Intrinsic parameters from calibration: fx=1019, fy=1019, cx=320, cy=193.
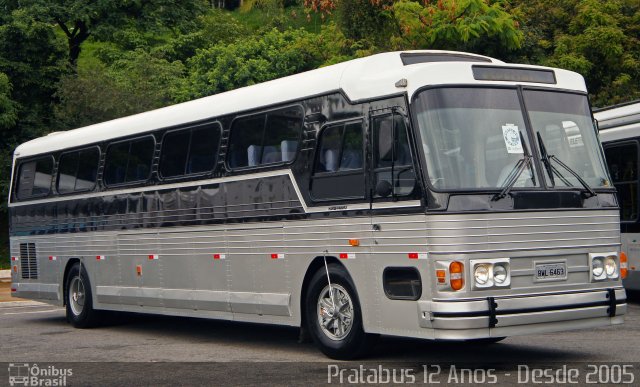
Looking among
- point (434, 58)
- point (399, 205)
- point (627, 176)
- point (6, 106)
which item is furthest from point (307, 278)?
point (6, 106)

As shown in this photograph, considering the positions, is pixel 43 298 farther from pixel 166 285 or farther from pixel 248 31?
pixel 248 31

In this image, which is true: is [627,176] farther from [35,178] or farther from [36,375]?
[36,375]

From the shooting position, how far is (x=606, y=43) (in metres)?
33.1

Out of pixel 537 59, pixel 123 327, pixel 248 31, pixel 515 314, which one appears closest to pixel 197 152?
pixel 123 327

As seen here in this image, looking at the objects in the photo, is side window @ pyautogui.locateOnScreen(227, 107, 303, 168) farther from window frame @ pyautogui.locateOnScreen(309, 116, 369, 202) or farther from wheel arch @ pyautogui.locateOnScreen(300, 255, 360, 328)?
wheel arch @ pyautogui.locateOnScreen(300, 255, 360, 328)

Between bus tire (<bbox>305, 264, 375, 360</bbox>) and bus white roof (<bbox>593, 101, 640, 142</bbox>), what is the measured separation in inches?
326

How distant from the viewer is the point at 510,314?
33.0 feet

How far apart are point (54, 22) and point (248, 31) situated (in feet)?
63.9

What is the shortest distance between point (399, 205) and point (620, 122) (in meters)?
9.05

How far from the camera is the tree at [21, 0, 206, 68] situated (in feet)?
134

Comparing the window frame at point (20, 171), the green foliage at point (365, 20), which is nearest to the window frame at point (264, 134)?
the window frame at point (20, 171)

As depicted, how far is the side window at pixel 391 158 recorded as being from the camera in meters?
10.5

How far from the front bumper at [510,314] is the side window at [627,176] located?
728 centimetres

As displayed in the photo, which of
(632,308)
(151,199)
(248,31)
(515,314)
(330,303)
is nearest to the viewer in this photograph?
(515,314)
